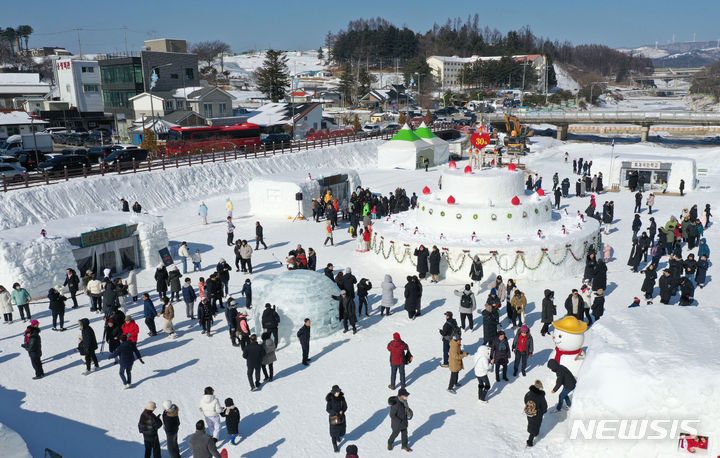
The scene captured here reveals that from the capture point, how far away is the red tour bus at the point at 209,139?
35450 mm

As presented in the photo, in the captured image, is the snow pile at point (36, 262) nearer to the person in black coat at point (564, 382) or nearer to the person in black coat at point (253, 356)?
the person in black coat at point (253, 356)

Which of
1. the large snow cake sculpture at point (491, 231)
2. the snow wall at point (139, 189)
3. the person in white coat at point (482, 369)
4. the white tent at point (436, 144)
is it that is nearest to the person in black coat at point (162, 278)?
the large snow cake sculpture at point (491, 231)

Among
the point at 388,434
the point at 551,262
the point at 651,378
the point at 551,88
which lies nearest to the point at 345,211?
the point at 551,262

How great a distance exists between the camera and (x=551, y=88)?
137500mm

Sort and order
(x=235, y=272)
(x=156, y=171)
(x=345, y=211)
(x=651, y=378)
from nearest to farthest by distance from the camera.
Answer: (x=651, y=378) < (x=235, y=272) < (x=345, y=211) < (x=156, y=171)

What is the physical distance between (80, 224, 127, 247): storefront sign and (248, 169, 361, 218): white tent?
27.5ft

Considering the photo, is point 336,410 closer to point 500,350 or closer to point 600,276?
point 500,350

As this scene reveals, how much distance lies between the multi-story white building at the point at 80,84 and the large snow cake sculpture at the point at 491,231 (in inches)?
2132

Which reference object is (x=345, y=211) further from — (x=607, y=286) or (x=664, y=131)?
(x=664, y=131)

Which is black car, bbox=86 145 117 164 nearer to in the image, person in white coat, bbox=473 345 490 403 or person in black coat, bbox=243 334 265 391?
person in black coat, bbox=243 334 265 391

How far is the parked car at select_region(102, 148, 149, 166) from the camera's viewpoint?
100 ft

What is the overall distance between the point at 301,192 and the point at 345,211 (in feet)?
7.12

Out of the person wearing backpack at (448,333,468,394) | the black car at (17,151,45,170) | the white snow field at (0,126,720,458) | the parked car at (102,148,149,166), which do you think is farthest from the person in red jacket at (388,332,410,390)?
the black car at (17,151,45,170)

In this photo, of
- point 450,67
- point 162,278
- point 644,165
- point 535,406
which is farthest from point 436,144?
point 450,67
